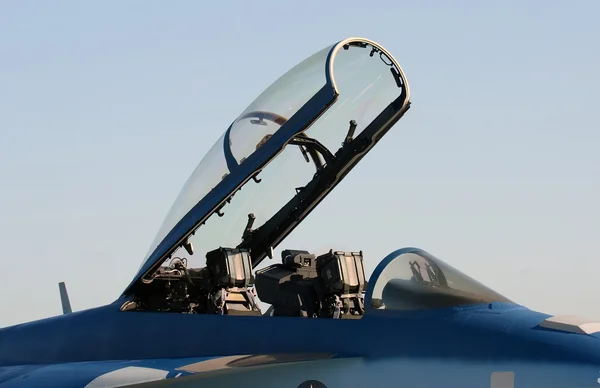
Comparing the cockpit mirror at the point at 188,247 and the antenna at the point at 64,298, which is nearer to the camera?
the cockpit mirror at the point at 188,247

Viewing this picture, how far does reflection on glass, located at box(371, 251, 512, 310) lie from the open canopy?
2063 millimetres

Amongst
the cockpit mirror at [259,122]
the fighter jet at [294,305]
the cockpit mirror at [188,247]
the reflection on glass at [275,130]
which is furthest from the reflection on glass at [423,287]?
the cockpit mirror at [188,247]

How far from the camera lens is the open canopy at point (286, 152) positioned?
32.7ft

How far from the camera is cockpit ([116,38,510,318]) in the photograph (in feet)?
32.2

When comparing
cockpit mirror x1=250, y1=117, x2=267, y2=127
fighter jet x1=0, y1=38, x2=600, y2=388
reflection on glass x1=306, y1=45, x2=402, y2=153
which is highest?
reflection on glass x1=306, y1=45, x2=402, y2=153

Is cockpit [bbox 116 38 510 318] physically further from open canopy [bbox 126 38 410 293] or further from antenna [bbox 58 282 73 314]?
antenna [bbox 58 282 73 314]

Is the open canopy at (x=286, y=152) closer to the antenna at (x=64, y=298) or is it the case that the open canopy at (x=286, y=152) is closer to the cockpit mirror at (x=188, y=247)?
the cockpit mirror at (x=188, y=247)

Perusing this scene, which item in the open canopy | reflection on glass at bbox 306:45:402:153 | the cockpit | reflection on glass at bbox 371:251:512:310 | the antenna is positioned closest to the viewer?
reflection on glass at bbox 371:251:512:310

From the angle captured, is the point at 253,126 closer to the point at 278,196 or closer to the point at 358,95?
the point at 278,196

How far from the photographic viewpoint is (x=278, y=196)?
1116 centimetres

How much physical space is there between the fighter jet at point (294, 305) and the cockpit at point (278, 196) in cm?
2

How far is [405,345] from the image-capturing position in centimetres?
804

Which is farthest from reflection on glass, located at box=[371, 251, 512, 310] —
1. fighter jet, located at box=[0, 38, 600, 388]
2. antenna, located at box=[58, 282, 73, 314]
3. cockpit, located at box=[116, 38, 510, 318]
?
antenna, located at box=[58, 282, 73, 314]

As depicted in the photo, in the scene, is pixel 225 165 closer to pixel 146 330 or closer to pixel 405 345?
pixel 146 330
